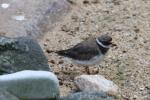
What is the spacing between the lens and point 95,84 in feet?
19.6

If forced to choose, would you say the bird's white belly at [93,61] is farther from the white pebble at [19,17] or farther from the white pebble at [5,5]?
the white pebble at [5,5]

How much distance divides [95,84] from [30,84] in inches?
39.2

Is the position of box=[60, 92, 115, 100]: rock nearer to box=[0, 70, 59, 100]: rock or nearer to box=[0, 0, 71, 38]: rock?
box=[0, 70, 59, 100]: rock

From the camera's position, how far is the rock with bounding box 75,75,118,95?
19.5 ft

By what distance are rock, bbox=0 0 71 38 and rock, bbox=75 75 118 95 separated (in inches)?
49.8

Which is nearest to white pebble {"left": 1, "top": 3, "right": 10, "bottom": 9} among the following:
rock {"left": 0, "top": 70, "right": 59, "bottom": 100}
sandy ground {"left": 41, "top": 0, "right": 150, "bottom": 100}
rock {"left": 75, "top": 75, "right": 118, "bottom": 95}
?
sandy ground {"left": 41, "top": 0, "right": 150, "bottom": 100}

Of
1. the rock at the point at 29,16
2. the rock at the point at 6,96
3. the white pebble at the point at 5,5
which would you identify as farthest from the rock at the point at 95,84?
the white pebble at the point at 5,5

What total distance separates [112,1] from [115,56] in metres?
1.67

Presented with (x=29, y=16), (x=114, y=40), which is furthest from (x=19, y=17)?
(x=114, y=40)

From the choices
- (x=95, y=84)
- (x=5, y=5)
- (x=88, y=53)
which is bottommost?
(x=95, y=84)

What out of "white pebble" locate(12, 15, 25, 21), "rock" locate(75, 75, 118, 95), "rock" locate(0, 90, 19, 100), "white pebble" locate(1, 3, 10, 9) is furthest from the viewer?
"white pebble" locate(1, 3, 10, 9)

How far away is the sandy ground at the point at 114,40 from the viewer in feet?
21.3

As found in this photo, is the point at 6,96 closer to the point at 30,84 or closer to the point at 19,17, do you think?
the point at 30,84

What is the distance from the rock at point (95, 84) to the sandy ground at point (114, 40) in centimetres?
15
